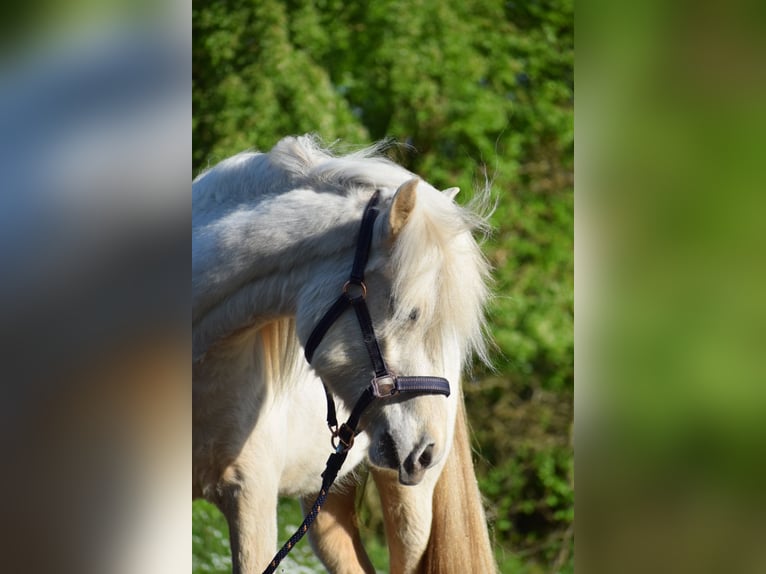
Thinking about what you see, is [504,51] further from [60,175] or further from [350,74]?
[60,175]

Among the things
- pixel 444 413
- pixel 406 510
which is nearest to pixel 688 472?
pixel 444 413

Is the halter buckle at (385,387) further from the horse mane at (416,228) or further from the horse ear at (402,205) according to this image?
the horse ear at (402,205)

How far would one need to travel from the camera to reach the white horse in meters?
1.80

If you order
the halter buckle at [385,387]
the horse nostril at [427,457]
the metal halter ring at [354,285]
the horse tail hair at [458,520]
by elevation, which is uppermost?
the metal halter ring at [354,285]

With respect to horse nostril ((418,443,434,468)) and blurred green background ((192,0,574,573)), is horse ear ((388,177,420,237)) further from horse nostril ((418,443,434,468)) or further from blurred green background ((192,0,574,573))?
blurred green background ((192,0,574,573))

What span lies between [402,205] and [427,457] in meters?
0.57

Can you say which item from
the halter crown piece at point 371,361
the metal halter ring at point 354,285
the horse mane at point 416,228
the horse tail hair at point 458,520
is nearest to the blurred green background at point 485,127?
the horse tail hair at point 458,520

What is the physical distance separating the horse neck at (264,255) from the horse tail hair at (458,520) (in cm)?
62

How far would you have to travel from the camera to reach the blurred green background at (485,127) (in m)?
2.62

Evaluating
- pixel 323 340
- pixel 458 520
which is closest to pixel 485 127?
pixel 323 340

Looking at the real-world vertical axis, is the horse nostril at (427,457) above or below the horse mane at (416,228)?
below

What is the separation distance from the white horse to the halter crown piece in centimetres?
2

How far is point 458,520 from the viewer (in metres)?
2.26

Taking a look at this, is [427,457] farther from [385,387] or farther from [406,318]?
[406,318]
